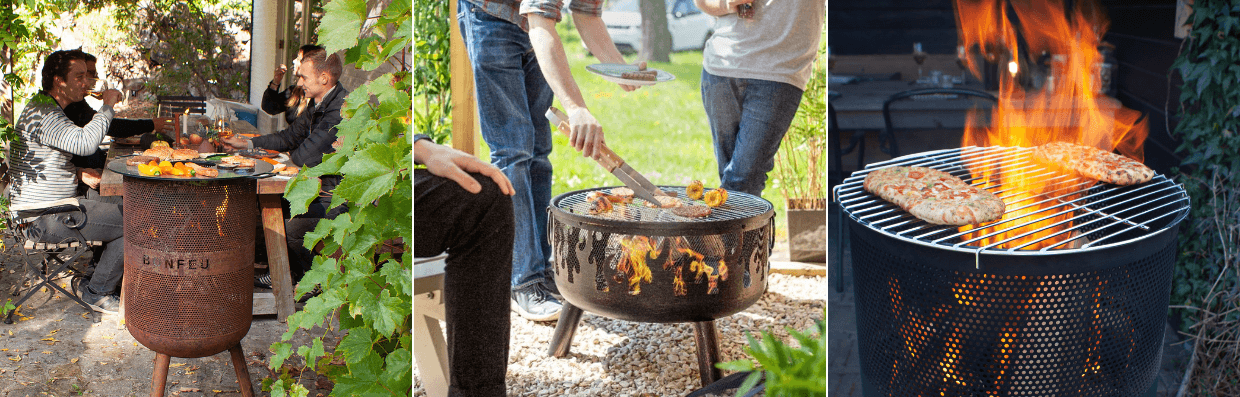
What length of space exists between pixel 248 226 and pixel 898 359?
8.34 ft

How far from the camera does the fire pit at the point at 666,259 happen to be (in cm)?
167

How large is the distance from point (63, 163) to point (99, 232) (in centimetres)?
53

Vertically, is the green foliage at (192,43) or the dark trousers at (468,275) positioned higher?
the green foliage at (192,43)

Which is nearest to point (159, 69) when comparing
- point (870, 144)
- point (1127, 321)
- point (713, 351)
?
point (870, 144)

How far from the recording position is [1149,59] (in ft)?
9.56

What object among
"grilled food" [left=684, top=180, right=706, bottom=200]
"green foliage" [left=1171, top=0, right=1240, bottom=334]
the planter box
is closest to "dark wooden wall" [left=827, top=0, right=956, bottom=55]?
"green foliage" [left=1171, top=0, right=1240, bottom=334]

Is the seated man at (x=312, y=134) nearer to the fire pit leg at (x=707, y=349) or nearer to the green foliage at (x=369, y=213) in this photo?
the green foliage at (x=369, y=213)

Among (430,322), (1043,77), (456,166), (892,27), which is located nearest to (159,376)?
(430,322)

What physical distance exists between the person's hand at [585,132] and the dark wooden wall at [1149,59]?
2132 millimetres

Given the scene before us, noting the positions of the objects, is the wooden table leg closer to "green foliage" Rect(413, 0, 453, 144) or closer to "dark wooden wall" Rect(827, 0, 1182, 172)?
"green foliage" Rect(413, 0, 453, 144)

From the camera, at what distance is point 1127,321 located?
1.93m

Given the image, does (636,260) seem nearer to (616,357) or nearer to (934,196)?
(616,357)

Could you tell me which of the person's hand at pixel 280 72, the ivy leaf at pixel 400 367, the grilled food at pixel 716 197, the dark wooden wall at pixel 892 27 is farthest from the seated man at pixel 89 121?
Answer: the grilled food at pixel 716 197

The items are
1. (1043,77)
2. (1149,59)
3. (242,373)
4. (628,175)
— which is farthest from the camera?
(242,373)
